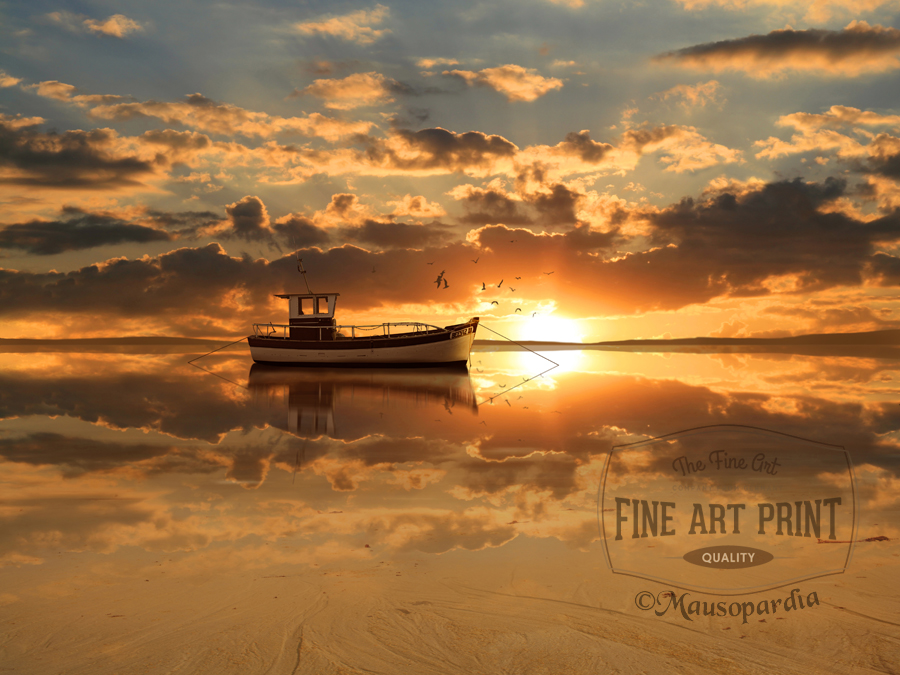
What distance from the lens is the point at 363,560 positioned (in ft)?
23.1

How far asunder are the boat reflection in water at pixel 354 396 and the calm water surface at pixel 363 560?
2.87 meters

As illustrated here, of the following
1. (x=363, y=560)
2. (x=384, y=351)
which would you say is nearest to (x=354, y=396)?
(x=384, y=351)

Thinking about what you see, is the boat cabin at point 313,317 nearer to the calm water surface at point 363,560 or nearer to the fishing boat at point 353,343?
the fishing boat at point 353,343

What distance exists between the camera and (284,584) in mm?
6277

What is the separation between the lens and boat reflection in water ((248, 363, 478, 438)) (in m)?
21.6

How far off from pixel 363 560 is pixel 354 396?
25.1 meters

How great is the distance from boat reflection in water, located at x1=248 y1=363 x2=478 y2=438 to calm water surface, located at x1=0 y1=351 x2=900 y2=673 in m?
2.87

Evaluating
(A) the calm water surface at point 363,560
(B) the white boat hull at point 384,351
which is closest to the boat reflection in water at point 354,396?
(A) the calm water surface at point 363,560

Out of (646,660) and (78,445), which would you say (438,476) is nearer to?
(646,660)

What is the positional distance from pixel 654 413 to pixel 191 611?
20764mm

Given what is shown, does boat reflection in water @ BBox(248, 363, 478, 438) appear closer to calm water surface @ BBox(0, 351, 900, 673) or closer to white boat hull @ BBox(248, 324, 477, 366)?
calm water surface @ BBox(0, 351, 900, 673)

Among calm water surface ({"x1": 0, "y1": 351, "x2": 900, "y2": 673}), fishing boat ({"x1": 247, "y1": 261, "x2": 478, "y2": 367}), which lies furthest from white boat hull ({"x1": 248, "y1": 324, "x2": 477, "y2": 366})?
calm water surface ({"x1": 0, "y1": 351, "x2": 900, "y2": 673})

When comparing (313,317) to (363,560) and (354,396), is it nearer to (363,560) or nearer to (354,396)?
(354,396)

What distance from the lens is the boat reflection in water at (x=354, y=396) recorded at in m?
21.6
